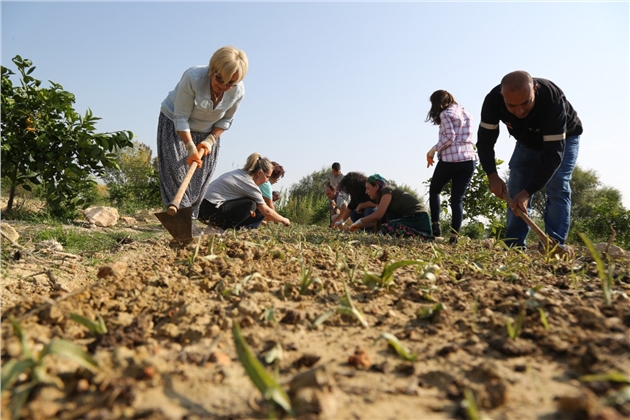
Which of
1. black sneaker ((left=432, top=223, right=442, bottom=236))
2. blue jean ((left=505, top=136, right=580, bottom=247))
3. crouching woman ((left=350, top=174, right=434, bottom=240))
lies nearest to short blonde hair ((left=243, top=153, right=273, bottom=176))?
crouching woman ((left=350, top=174, right=434, bottom=240))

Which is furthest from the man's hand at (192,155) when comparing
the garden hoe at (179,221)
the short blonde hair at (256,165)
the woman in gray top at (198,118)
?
the short blonde hair at (256,165)

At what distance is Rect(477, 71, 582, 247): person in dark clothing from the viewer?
3535mm

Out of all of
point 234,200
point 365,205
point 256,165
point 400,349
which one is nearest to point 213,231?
point 234,200

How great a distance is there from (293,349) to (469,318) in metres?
0.63

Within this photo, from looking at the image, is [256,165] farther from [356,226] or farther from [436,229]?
[436,229]

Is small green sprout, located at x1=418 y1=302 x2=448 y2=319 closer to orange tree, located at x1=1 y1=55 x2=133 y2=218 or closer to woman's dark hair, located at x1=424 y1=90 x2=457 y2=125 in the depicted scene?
woman's dark hair, located at x1=424 y1=90 x2=457 y2=125

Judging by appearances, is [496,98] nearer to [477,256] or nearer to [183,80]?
[477,256]

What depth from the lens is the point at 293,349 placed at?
139cm

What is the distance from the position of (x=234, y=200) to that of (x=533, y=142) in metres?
2.88

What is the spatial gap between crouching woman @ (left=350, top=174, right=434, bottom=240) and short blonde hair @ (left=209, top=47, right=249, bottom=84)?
2348 millimetres

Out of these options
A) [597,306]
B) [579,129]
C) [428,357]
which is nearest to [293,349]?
[428,357]

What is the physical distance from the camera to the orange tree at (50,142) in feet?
17.9

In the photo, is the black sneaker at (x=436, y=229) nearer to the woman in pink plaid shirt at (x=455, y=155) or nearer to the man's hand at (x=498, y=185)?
the woman in pink plaid shirt at (x=455, y=155)

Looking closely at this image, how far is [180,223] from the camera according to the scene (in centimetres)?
334
